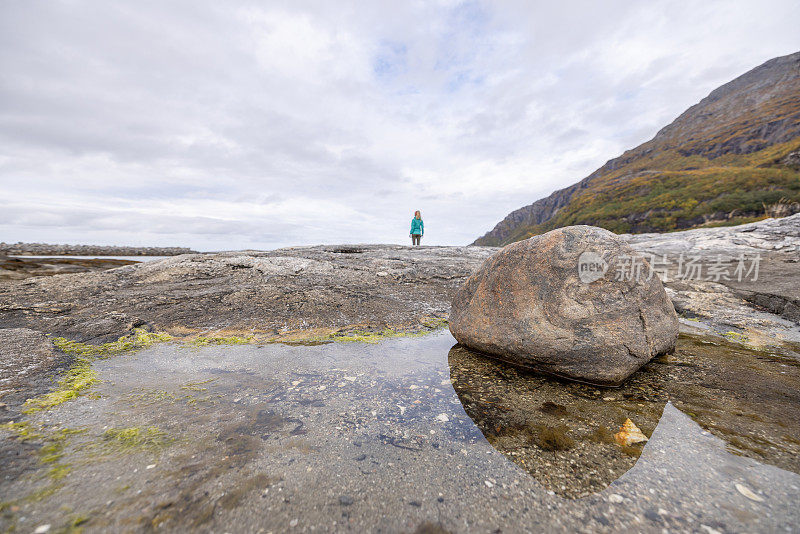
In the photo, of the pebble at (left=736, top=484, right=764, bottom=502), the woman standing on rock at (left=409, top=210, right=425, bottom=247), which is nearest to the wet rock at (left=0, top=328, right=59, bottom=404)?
the pebble at (left=736, top=484, right=764, bottom=502)

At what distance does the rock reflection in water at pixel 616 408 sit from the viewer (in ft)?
7.47

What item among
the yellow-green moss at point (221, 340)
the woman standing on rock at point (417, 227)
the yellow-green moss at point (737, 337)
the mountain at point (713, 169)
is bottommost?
the yellow-green moss at point (737, 337)

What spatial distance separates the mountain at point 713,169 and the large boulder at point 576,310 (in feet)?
134

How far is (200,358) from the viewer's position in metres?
4.15

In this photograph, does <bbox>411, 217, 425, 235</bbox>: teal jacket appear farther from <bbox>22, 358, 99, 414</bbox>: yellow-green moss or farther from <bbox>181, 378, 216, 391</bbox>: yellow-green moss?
<bbox>22, 358, 99, 414</bbox>: yellow-green moss

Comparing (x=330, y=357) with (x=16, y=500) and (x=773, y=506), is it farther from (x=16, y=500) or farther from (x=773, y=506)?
(x=773, y=506)

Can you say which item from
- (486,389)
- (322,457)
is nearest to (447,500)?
(322,457)

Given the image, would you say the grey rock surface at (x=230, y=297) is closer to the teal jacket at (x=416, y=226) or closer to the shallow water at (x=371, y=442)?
the shallow water at (x=371, y=442)

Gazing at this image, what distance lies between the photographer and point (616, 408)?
309 cm

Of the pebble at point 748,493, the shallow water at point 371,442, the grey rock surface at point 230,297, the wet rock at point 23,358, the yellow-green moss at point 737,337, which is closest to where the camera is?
the shallow water at point 371,442

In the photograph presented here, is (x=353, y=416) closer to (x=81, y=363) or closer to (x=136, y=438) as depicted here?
(x=136, y=438)

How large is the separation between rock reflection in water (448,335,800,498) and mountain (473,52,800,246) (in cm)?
4037

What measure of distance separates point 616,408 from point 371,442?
2566mm

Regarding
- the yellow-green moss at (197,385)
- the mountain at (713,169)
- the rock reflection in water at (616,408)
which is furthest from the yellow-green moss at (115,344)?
the mountain at (713,169)
